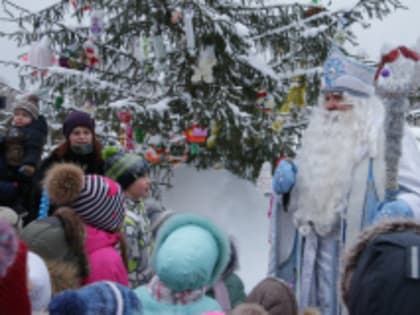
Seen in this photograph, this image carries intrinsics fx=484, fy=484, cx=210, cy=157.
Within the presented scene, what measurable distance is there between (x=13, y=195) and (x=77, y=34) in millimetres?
3623

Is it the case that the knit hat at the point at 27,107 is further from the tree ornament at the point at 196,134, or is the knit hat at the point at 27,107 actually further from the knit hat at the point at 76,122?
the tree ornament at the point at 196,134

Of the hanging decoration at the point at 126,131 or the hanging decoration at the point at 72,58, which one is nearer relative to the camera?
the hanging decoration at the point at 126,131

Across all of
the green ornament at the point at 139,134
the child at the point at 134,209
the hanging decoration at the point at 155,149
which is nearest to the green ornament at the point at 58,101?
the green ornament at the point at 139,134

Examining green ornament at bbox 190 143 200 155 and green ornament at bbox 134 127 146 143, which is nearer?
green ornament at bbox 190 143 200 155

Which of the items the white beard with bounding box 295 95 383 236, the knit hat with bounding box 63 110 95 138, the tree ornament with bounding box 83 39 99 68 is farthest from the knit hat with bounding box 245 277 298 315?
the tree ornament with bounding box 83 39 99 68

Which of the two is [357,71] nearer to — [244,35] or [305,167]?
[305,167]

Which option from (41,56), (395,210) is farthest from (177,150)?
(395,210)

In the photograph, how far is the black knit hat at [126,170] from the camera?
133 inches

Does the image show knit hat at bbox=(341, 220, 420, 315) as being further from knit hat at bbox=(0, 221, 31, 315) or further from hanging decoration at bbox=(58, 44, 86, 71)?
hanging decoration at bbox=(58, 44, 86, 71)

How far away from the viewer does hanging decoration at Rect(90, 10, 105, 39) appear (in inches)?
263

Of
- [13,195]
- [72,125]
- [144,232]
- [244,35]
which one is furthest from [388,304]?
[244,35]

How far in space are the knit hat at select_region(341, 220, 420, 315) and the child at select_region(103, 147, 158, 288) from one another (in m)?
2.29

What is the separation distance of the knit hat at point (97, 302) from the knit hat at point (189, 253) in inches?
8.8

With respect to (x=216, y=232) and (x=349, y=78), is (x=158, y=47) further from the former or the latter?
(x=216, y=232)
